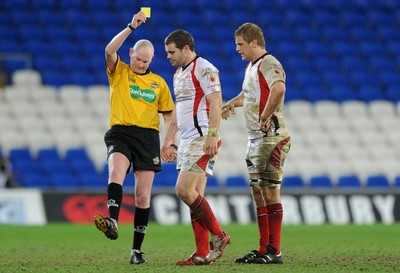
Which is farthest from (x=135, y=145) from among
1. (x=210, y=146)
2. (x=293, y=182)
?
(x=293, y=182)

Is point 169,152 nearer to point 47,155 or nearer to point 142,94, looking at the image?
point 142,94

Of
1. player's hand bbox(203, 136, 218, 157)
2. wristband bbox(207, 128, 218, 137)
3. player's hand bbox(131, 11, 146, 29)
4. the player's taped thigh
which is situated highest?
player's hand bbox(131, 11, 146, 29)

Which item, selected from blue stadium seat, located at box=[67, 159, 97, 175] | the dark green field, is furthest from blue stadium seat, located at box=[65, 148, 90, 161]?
the dark green field

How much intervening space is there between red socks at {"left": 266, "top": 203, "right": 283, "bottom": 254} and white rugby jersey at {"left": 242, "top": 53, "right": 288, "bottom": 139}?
0.68 m

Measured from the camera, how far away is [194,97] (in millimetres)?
8062

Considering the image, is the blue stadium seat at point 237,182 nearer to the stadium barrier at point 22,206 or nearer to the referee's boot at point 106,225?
the stadium barrier at point 22,206

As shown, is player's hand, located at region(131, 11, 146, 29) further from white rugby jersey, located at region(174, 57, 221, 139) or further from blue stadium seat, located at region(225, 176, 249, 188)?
blue stadium seat, located at region(225, 176, 249, 188)

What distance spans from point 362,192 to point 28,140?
7056mm

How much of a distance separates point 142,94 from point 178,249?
245cm

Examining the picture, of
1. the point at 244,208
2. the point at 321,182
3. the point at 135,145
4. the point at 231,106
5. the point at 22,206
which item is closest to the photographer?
the point at 135,145

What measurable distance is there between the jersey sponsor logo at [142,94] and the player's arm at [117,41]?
0.26m

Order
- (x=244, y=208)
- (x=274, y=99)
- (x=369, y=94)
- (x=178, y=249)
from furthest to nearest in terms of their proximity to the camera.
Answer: (x=369, y=94) → (x=244, y=208) → (x=178, y=249) → (x=274, y=99)

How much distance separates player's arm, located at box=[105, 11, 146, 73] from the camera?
793 centimetres

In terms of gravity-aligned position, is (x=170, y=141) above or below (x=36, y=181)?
below
